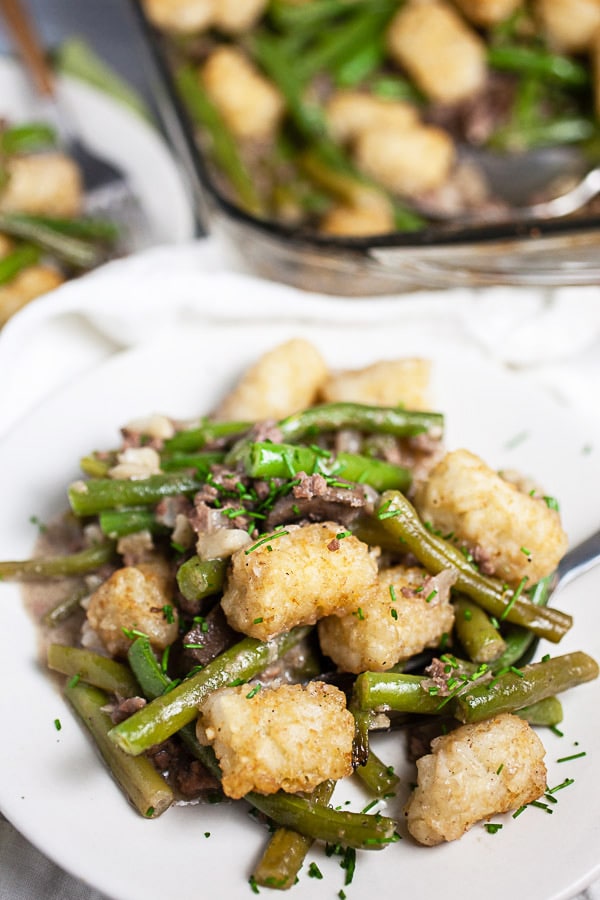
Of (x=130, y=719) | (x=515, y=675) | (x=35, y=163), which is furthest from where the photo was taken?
(x=35, y=163)

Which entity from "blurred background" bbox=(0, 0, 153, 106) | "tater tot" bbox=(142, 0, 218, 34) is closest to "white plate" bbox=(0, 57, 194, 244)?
"tater tot" bbox=(142, 0, 218, 34)

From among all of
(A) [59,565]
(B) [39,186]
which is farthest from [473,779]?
(B) [39,186]

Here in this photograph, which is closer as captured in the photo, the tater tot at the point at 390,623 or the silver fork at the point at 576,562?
the tater tot at the point at 390,623

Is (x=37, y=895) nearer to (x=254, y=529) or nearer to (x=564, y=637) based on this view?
(x=254, y=529)

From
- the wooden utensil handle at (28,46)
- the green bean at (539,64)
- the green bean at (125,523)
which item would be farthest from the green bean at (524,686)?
the wooden utensil handle at (28,46)

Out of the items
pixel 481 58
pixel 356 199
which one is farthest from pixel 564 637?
pixel 481 58

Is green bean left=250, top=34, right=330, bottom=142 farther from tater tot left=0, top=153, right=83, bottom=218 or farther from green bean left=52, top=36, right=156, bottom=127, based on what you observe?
tater tot left=0, top=153, right=83, bottom=218

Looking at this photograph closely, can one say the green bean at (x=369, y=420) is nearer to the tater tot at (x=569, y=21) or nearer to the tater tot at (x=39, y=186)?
the tater tot at (x=39, y=186)
